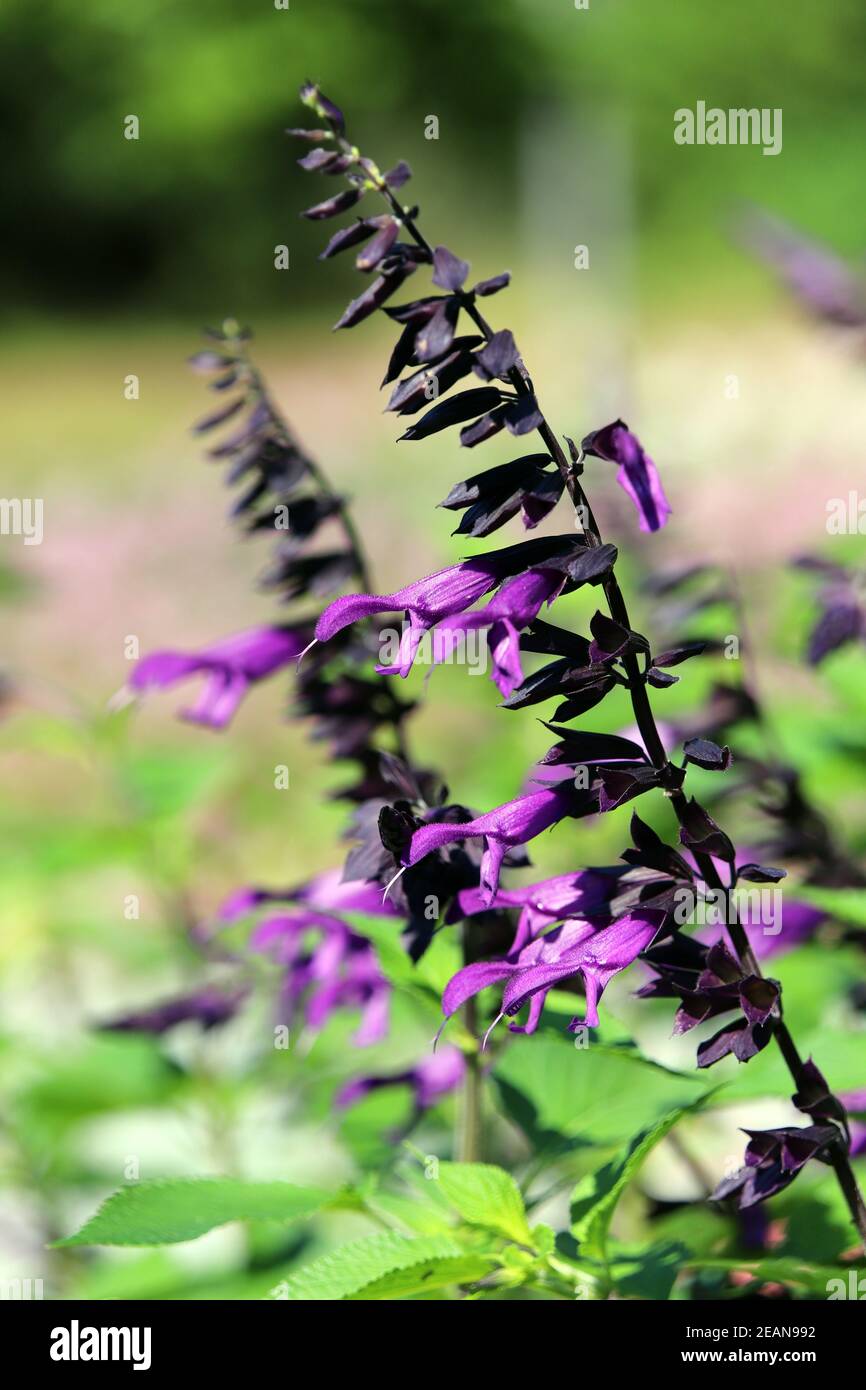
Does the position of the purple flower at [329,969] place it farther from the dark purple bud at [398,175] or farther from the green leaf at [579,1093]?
the dark purple bud at [398,175]

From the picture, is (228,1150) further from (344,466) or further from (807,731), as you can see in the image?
(344,466)

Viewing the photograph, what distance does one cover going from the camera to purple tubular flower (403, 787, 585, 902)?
783 mm

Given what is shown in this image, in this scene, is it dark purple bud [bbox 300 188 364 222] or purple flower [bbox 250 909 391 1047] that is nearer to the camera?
dark purple bud [bbox 300 188 364 222]

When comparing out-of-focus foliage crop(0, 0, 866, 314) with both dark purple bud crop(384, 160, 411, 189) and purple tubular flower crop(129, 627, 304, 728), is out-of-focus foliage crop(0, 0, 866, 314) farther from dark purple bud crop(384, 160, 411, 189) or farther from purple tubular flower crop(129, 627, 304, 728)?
dark purple bud crop(384, 160, 411, 189)

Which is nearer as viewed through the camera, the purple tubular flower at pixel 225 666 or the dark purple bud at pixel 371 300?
the dark purple bud at pixel 371 300

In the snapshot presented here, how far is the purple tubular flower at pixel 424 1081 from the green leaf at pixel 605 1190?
32 cm

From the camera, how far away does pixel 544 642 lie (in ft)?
2.47

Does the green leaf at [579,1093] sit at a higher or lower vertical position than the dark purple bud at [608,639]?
lower

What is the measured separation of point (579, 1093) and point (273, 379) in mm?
11732

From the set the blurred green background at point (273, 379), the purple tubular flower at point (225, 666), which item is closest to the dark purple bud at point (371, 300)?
the purple tubular flower at point (225, 666)

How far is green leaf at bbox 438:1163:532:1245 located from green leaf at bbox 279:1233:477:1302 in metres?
0.03

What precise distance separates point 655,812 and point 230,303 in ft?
48.5

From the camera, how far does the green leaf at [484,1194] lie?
89cm

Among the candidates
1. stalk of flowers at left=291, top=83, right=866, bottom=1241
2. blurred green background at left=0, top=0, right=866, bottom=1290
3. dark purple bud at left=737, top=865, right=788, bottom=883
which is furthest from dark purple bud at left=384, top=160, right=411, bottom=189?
blurred green background at left=0, top=0, right=866, bottom=1290
